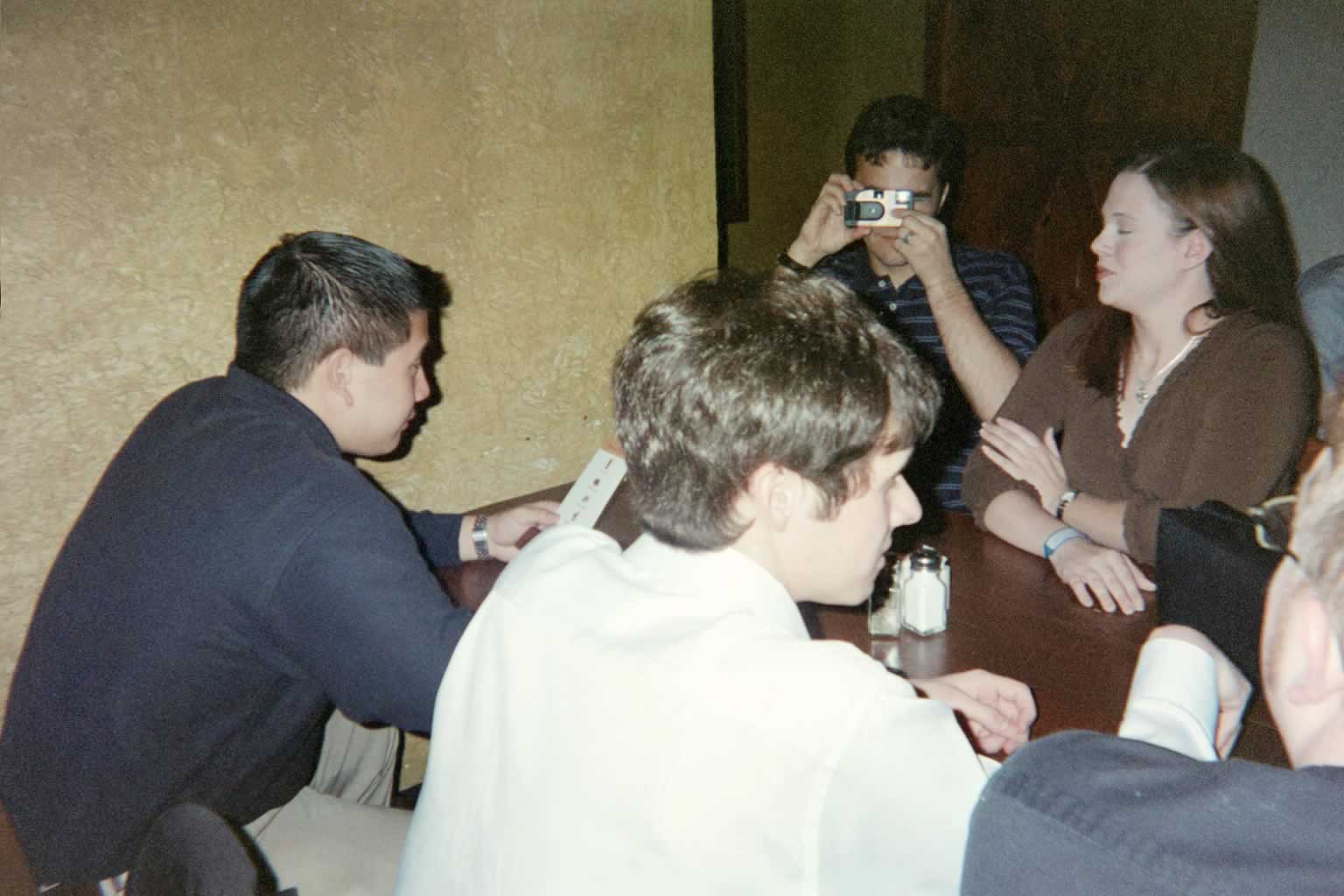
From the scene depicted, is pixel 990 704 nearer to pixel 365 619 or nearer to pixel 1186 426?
pixel 365 619

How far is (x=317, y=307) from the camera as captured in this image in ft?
4.70

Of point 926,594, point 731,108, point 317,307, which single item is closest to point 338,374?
point 317,307

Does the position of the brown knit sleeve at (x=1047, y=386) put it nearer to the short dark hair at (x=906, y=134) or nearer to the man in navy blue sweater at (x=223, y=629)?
the short dark hair at (x=906, y=134)

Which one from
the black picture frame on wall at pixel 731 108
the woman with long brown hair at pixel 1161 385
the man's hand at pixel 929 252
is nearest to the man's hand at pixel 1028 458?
the woman with long brown hair at pixel 1161 385

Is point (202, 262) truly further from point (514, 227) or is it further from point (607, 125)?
point (607, 125)

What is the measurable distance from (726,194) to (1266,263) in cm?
347

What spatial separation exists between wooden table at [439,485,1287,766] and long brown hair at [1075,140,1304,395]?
27.4 inches

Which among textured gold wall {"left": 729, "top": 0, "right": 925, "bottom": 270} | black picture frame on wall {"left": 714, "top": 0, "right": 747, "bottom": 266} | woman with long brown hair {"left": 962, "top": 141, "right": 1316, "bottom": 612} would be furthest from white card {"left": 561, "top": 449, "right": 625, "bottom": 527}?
textured gold wall {"left": 729, "top": 0, "right": 925, "bottom": 270}

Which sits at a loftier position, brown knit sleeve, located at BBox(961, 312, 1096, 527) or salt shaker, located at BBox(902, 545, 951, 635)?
brown knit sleeve, located at BBox(961, 312, 1096, 527)

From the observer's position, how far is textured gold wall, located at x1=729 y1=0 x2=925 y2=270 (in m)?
4.82

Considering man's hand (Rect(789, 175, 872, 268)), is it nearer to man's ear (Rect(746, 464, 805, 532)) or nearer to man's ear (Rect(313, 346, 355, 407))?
man's ear (Rect(313, 346, 355, 407))

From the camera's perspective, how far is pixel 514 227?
210 centimetres

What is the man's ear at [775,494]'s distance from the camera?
2.88 ft

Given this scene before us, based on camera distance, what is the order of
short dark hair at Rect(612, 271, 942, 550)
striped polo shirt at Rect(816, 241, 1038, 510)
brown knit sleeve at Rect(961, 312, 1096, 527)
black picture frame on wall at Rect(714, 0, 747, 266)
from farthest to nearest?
black picture frame on wall at Rect(714, 0, 747, 266) < striped polo shirt at Rect(816, 241, 1038, 510) < brown knit sleeve at Rect(961, 312, 1096, 527) < short dark hair at Rect(612, 271, 942, 550)
